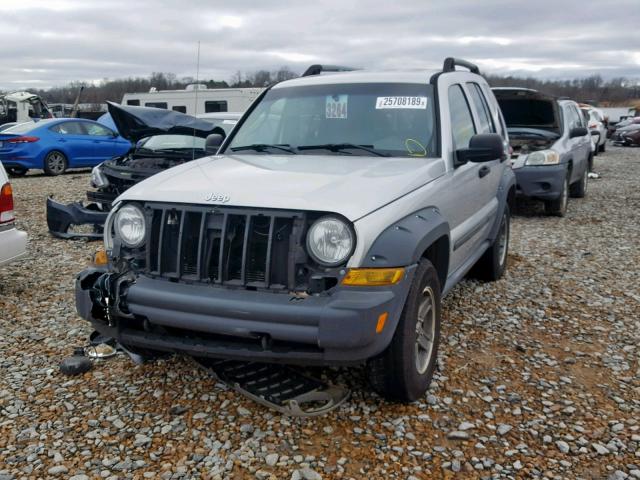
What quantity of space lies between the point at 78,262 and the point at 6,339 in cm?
236

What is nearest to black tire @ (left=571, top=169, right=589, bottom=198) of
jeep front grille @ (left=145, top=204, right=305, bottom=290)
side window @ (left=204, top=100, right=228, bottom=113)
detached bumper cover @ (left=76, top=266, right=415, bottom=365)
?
detached bumper cover @ (left=76, top=266, right=415, bottom=365)

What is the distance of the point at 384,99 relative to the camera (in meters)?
4.39

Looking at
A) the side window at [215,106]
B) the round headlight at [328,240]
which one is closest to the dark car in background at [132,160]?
the round headlight at [328,240]

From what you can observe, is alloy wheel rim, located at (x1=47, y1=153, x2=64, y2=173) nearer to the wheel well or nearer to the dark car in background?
the dark car in background

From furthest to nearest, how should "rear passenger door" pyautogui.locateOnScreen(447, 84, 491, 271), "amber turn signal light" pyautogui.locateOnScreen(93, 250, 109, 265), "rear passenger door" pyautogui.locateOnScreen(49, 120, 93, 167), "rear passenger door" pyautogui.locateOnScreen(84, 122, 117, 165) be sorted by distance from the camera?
"rear passenger door" pyautogui.locateOnScreen(84, 122, 117, 165), "rear passenger door" pyautogui.locateOnScreen(49, 120, 93, 167), "rear passenger door" pyautogui.locateOnScreen(447, 84, 491, 271), "amber turn signal light" pyautogui.locateOnScreen(93, 250, 109, 265)

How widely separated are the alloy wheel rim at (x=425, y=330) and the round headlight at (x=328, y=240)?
2.17ft

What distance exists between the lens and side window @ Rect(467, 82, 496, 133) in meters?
5.24

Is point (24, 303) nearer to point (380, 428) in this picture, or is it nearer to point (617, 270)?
point (380, 428)

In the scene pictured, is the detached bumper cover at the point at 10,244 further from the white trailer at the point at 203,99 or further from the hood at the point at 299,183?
the white trailer at the point at 203,99

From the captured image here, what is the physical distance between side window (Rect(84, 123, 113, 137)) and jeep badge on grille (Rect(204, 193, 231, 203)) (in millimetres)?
14262

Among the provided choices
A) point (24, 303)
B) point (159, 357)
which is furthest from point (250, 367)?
point (24, 303)

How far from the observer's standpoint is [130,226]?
137 inches

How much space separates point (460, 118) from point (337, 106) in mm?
982

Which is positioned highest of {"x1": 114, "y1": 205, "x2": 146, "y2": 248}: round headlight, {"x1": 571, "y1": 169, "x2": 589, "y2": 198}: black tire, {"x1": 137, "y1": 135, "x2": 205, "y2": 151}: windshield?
{"x1": 137, "y1": 135, "x2": 205, "y2": 151}: windshield
